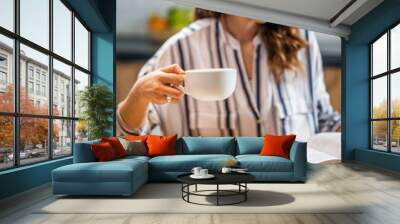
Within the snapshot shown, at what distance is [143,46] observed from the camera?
829 cm

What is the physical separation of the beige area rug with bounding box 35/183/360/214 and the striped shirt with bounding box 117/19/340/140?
337cm

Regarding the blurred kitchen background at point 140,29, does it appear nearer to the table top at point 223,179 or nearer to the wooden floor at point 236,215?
the wooden floor at point 236,215

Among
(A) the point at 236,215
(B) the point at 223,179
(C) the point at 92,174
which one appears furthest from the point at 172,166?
(A) the point at 236,215

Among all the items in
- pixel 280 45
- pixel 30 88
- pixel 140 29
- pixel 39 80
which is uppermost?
pixel 140 29

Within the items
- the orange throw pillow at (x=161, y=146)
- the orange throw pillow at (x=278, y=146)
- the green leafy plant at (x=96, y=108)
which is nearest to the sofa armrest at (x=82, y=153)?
the orange throw pillow at (x=161, y=146)

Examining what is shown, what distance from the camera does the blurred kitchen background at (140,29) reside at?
8234 millimetres

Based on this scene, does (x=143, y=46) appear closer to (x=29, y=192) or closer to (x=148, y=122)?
(x=148, y=122)

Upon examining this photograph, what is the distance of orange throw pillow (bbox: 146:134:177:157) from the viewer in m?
6.06

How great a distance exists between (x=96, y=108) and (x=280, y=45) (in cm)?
406

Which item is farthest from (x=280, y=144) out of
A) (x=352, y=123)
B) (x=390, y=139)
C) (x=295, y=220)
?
(x=352, y=123)

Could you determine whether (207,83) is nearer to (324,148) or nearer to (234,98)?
(234,98)

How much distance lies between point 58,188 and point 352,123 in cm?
650

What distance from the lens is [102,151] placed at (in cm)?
518

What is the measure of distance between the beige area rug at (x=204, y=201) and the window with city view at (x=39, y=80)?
1138 mm
